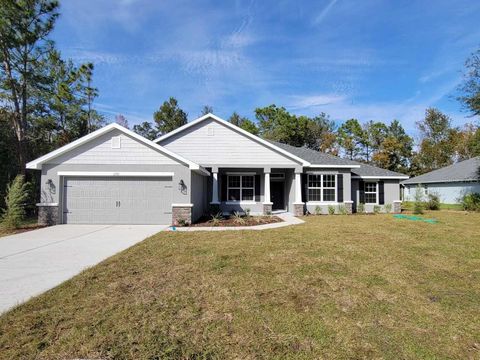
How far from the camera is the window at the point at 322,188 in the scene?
704 inches

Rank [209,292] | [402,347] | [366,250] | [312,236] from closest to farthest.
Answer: [402,347], [209,292], [366,250], [312,236]

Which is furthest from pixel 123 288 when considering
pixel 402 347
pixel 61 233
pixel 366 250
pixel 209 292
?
pixel 61 233

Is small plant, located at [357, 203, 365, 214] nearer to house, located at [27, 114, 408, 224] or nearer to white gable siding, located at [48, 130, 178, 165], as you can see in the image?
house, located at [27, 114, 408, 224]

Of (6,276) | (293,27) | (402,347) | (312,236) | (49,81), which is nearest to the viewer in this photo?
(402,347)

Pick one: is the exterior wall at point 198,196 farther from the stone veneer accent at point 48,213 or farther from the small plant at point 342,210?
the small plant at point 342,210

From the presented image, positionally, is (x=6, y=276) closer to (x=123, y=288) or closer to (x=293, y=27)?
(x=123, y=288)

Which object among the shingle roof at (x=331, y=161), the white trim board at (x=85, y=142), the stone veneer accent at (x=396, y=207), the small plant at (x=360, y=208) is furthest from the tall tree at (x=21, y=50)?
the stone veneer accent at (x=396, y=207)

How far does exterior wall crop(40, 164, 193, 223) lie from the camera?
1241 cm

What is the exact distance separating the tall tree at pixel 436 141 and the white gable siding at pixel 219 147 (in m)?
34.7

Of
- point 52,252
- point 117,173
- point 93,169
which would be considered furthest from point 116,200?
point 52,252

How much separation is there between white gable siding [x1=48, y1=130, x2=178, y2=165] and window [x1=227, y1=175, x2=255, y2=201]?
5.79m

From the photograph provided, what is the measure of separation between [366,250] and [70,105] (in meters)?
28.6

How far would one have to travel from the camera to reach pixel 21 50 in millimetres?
19172

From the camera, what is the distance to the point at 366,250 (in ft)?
25.3
